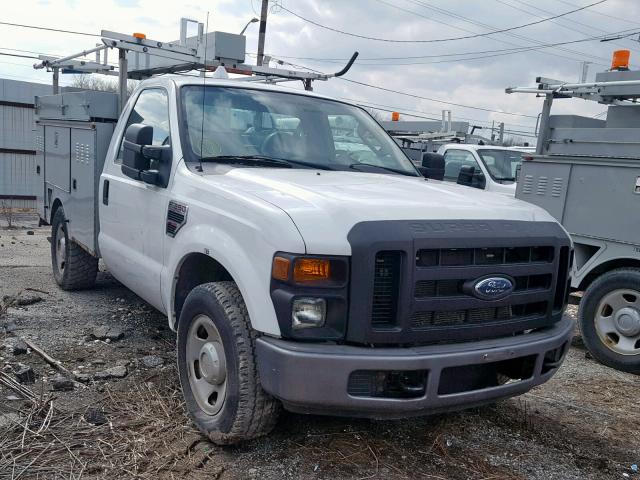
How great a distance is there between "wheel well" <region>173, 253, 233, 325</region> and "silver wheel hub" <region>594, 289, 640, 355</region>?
3.55 meters

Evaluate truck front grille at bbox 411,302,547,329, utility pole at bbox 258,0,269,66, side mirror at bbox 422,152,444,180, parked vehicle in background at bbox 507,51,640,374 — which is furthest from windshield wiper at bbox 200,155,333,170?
utility pole at bbox 258,0,269,66

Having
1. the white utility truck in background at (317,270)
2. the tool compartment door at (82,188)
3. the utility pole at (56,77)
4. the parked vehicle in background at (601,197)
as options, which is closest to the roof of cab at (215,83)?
the white utility truck in background at (317,270)

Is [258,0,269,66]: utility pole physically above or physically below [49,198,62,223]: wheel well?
above

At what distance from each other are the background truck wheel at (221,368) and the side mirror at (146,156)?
984mm

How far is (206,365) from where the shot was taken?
3.48 meters

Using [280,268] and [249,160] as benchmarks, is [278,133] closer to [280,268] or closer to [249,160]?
[249,160]

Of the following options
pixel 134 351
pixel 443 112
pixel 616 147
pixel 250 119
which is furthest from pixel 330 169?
pixel 443 112

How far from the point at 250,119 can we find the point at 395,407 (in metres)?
2.30

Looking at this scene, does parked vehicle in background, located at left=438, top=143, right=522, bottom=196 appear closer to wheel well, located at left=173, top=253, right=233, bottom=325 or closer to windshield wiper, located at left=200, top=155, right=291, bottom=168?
windshield wiper, located at left=200, top=155, right=291, bottom=168

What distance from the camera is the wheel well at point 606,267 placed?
5.54 metres

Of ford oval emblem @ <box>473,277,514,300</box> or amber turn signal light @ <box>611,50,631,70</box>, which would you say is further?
amber turn signal light @ <box>611,50,631,70</box>

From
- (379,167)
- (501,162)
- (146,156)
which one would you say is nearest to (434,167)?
(379,167)

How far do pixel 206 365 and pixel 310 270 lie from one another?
99 centimetres

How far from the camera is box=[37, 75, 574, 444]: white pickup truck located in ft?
9.50
